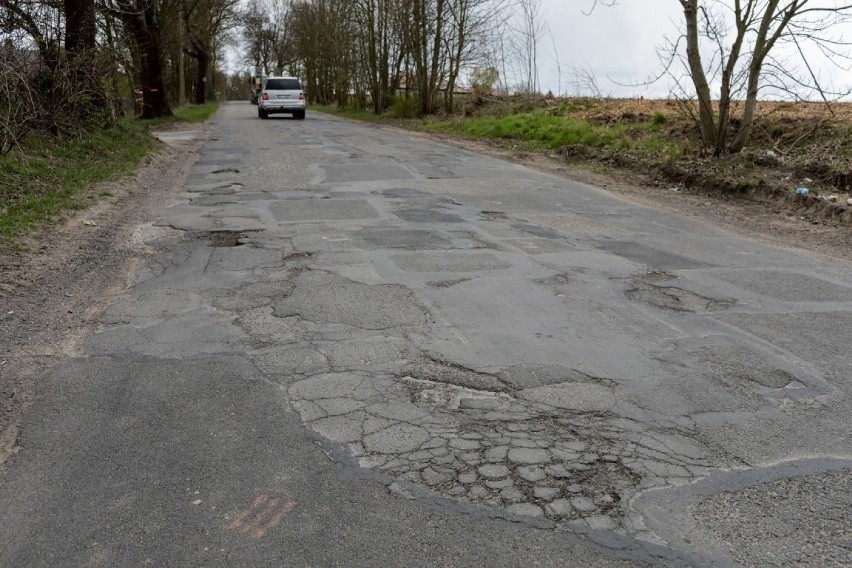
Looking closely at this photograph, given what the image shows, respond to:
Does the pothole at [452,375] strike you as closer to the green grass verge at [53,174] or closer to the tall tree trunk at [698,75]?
the green grass verge at [53,174]

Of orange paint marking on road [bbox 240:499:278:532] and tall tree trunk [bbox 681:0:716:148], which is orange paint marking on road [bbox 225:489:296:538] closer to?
orange paint marking on road [bbox 240:499:278:532]

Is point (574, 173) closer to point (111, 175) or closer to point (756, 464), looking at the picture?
point (111, 175)

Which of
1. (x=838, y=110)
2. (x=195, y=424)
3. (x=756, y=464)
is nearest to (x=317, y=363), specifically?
(x=195, y=424)

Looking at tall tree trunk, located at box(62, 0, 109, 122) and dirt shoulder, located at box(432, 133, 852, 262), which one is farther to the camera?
tall tree trunk, located at box(62, 0, 109, 122)

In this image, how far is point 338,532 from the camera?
2.99m

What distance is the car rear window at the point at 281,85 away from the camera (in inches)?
1301

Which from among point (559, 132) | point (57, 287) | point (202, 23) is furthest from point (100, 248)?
point (202, 23)

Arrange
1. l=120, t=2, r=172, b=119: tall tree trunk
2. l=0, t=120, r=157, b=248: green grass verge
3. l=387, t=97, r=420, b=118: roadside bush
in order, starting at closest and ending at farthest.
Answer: l=0, t=120, r=157, b=248: green grass verge < l=120, t=2, r=172, b=119: tall tree trunk < l=387, t=97, r=420, b=118: roadside bush

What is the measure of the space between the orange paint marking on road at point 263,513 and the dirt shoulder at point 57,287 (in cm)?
138

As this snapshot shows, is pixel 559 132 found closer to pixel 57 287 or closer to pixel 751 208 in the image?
pixel 751 208

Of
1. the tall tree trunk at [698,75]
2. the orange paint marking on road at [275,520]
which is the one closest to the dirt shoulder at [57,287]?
the orange paint marking on road at [275,520]

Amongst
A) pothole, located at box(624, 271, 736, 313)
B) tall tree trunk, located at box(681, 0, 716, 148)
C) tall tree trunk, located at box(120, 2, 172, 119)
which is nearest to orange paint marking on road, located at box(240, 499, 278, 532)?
pothole, located at box(624, 271, 736, 313)

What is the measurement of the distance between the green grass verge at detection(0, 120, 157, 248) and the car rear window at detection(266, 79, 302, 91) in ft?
55.3

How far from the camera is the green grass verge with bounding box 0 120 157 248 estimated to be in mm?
8812
